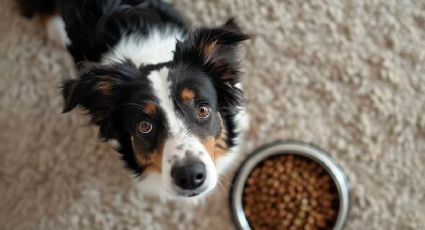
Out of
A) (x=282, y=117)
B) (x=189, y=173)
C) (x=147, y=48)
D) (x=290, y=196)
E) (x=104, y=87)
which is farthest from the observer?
(x=282, y=117)

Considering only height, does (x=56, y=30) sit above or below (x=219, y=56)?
below

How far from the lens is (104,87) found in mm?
1525

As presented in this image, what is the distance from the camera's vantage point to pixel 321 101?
2.20 meters

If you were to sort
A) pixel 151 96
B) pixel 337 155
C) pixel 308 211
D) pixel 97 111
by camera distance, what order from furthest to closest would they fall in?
pixel 337 155 < pixel 308 211 < pixel 97 111 < pixel 151 96

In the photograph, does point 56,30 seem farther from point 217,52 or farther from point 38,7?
point 217,52

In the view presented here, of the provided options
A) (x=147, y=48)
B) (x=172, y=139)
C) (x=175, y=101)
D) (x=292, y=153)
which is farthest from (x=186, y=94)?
(x=292, y=153)

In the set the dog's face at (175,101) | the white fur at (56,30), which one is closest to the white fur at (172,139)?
the dog's face at (175,101)

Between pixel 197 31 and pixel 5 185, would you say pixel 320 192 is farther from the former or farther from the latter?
pixel 5 185

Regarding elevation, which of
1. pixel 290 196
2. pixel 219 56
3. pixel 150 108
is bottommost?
pixel 290 196

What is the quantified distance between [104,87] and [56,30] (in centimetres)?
89

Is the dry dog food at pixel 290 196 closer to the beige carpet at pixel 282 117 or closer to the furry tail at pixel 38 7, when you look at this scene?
the beige carpet at pixel 282 117

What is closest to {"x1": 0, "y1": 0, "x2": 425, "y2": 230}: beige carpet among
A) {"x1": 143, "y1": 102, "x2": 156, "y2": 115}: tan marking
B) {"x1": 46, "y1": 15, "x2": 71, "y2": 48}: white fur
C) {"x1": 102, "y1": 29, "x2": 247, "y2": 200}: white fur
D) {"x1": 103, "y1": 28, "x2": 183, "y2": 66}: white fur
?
{"x1": 46, "y1": 15, "x2": 71, "y2": 48}: white fur

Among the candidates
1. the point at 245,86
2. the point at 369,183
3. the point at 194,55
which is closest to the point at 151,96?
the point at 194,55

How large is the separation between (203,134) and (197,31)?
350 millimetres
